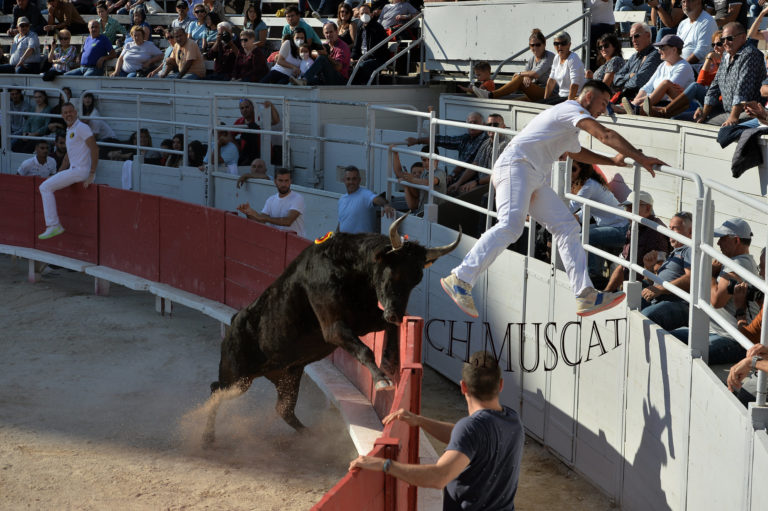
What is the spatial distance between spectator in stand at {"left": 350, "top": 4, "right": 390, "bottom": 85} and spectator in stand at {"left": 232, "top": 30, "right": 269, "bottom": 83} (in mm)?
1352

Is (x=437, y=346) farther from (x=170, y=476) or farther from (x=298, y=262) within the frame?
(x=170, y=476)

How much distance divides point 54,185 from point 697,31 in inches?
308

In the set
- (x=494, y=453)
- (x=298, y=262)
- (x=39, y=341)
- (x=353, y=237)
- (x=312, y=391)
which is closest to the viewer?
(x=494, y=453)

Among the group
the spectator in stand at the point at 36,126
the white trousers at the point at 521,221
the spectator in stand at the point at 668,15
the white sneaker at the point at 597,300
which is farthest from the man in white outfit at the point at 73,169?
the white sneaker at the point at 597,300

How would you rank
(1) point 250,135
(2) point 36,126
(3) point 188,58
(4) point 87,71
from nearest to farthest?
1. (1) point 250,135
2. (3) point 188,58
3. (2) point 36,126
4. (4) point 87,71

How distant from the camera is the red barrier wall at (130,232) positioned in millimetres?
12094

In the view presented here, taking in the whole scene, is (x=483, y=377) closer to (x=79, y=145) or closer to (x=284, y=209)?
(x=284, y=209)

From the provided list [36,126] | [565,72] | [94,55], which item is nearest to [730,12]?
[565,72]

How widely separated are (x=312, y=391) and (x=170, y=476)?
2.28 m

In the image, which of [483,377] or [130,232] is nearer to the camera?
[483,377]

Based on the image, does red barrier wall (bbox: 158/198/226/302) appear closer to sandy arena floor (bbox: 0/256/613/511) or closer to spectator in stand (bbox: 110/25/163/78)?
sandy arena floor (bbox: 0/256/613/511)

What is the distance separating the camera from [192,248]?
37.7ft

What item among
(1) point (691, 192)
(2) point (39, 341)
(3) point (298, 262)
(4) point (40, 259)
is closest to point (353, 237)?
(3) point (298, 262)

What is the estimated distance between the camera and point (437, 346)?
30.9 ft
